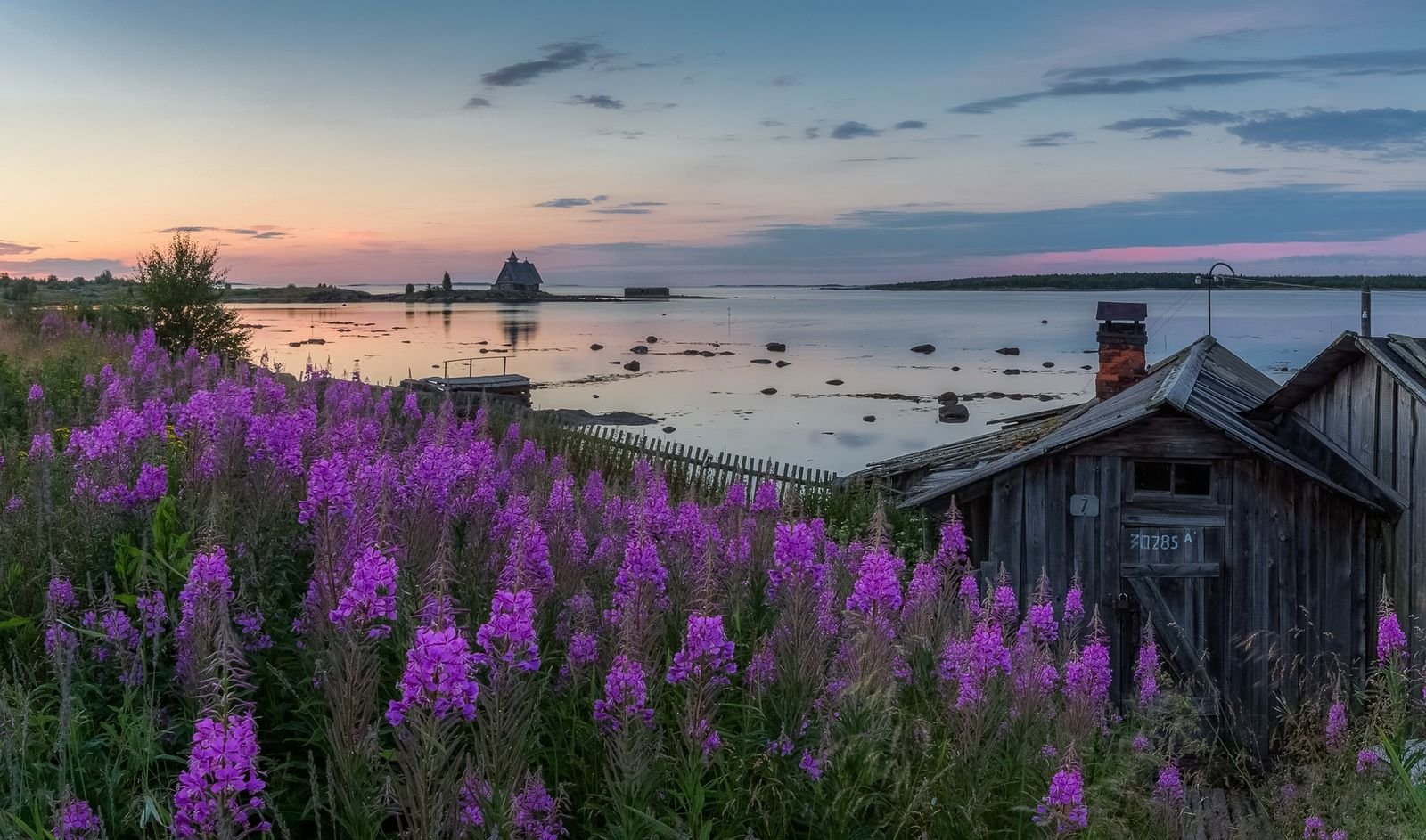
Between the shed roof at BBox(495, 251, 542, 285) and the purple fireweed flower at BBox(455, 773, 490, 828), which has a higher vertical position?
the shed roof at BBox(495, 251, 542, 285)

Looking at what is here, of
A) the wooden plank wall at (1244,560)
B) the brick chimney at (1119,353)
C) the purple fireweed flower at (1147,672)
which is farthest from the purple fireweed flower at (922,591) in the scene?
the brick chimney at (1119,353)

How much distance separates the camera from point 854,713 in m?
3.84

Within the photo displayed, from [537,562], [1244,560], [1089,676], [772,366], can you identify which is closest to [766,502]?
[1089,676]

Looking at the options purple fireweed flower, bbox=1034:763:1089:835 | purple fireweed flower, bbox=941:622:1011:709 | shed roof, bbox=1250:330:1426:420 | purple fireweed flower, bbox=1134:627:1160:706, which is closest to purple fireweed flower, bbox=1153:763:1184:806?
purple fireweed flower, bbox=1134:627:1160:706

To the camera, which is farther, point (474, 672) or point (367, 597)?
point (367, 597)

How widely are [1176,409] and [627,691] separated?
411 inches

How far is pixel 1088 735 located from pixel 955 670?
629mm

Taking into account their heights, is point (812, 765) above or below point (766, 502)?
below

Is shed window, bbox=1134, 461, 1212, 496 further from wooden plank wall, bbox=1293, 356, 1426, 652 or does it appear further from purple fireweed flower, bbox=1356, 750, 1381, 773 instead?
purple fireweed flower, bbox=1356, 750, 1381, 773

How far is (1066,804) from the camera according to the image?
402 cm

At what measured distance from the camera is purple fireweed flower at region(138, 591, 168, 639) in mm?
4188

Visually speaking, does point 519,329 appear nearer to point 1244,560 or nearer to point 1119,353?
point 1119,353

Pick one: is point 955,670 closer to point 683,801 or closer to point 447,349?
point 683,801

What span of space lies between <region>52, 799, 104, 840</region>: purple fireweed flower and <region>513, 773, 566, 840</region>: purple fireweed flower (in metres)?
1.15
